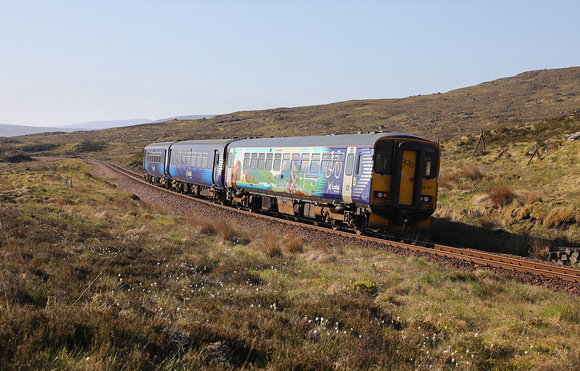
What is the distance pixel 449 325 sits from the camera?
6.33m

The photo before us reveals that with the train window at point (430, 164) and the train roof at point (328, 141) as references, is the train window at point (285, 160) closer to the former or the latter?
the train roof at point (328, 141)

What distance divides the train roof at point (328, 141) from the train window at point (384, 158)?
243mm

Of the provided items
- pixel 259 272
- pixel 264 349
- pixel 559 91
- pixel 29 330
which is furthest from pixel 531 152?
pixel 559 91

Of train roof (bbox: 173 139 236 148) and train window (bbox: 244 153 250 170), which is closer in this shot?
train window (bbox: 244 153 250 170)

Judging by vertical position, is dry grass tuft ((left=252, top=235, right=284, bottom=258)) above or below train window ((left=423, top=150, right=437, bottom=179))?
below

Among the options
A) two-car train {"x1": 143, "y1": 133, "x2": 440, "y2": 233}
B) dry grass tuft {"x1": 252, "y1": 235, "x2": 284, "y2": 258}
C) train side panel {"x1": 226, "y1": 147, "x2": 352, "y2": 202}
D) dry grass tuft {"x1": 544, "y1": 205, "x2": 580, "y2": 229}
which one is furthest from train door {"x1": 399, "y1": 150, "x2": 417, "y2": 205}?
dry grass tuft {"x1": 544, "y1": 205, "x2": 580, "y2": 229}

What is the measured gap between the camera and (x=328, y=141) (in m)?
15.9

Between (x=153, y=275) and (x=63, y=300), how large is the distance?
8.93 ft

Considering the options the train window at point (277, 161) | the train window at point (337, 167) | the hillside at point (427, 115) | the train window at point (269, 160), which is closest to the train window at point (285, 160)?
the train window at point (277, 161)

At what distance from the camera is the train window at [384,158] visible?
44.8ft

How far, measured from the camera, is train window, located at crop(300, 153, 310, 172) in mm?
16531

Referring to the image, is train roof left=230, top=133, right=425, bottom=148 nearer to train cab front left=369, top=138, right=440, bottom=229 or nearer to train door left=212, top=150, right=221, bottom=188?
train cab front left=369, top=138, right=440, bottom=229

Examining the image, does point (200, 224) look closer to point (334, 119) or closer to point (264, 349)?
point (264, 349)

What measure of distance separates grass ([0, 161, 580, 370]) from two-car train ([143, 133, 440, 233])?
2.54m
